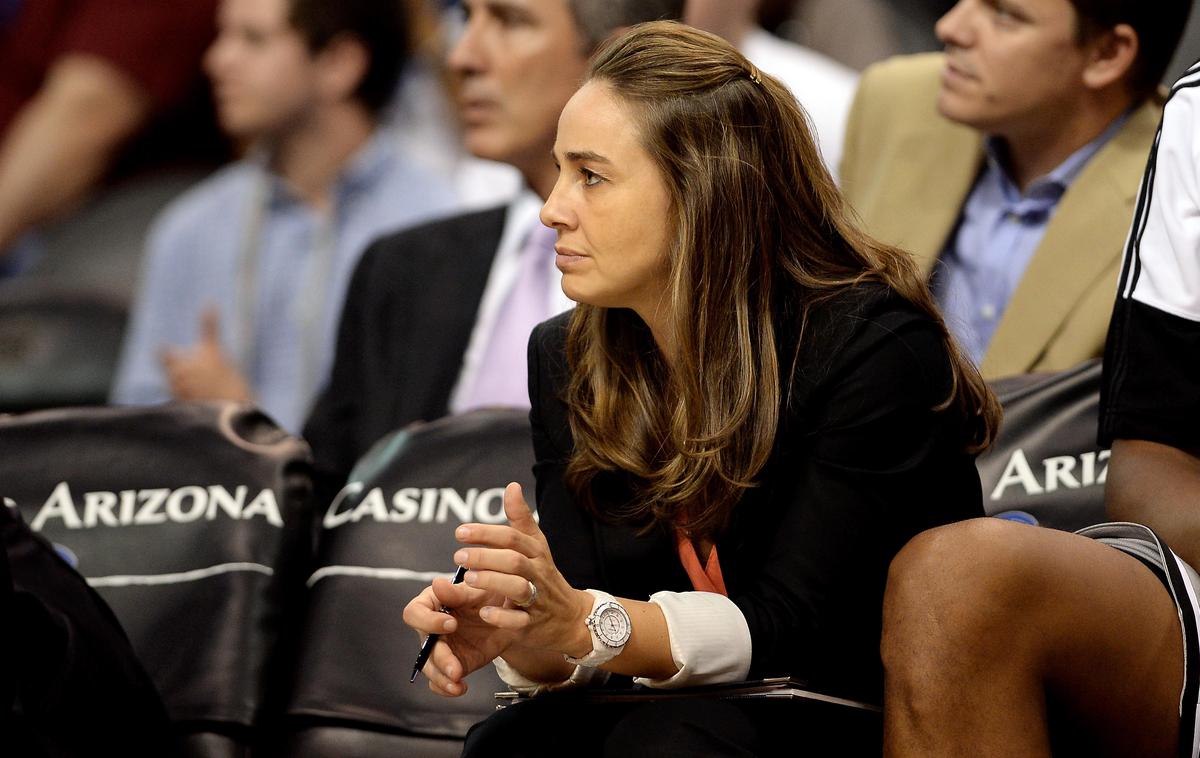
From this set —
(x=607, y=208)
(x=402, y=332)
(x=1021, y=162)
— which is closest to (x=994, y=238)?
(x=1021, y=162)

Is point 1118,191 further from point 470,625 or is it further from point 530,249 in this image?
point 470,625

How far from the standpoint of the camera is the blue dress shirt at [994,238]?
2.90 metres

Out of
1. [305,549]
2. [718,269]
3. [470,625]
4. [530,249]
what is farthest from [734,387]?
[530,249]

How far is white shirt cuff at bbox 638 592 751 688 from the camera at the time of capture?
1.75 meters

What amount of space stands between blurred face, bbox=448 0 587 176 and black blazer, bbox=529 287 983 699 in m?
1.55

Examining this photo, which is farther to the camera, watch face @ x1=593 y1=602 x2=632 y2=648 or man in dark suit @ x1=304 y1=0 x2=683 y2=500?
man in dark suit @ x1=304 y1=0 x2=683 y2=500

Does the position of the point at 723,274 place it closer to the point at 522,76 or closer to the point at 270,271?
the point at 522,76

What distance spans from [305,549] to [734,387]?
2.97ft

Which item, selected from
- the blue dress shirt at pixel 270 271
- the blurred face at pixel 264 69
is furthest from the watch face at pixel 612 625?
the blurred face at pixel 264 69

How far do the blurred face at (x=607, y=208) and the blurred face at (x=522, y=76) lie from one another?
4.67 feet

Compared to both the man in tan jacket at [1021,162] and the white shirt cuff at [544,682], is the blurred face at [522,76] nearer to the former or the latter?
the man in tan jacket at [1021,162]

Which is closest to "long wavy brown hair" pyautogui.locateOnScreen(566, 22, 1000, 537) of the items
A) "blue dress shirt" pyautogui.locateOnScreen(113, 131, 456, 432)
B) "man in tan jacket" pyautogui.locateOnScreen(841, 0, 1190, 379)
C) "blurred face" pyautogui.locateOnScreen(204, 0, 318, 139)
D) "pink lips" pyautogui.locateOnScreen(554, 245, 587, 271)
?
"pink lips" pyautogui.locateOnScreen(554, 245, 587, 271)

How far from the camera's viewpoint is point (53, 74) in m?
4.50

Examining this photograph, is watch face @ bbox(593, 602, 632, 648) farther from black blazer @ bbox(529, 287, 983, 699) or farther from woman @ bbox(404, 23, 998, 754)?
black blazer @ bbox(529, 287, 983, 699)
